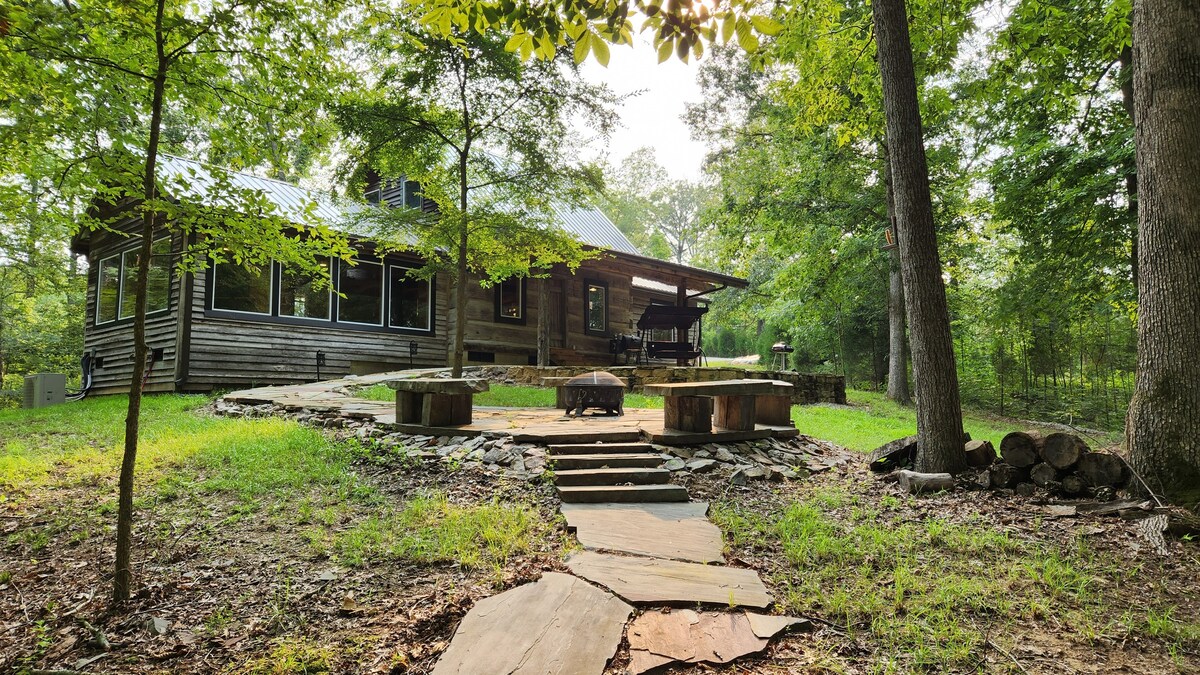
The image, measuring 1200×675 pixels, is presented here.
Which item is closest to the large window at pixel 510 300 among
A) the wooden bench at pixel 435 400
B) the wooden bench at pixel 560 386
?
the wooden bench at pixel 560 386

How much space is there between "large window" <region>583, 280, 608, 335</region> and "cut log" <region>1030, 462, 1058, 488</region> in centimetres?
1201

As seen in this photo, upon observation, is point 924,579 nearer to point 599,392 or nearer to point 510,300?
point 599,392

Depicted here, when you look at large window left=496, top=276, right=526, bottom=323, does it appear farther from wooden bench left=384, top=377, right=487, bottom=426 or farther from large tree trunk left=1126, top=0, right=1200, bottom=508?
large tree trunk left=1126, top=0, right=1200, bottom=508

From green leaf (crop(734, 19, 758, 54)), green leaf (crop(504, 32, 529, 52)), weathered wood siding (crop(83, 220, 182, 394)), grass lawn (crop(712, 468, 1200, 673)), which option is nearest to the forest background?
weathered wood siding (crop(83, 220, 182, 394))

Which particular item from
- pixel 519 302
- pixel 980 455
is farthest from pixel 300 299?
pixel 980 455

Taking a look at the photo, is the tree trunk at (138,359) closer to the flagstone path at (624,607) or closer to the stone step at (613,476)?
the flagstone path at (624,607)

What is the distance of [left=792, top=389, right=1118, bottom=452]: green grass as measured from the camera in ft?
23.4

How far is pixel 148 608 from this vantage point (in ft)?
7.97

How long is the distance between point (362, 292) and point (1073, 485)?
12.3 m

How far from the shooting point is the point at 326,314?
11.6 meters

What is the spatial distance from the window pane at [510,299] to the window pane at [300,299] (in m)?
4.14

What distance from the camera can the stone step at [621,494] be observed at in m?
3.95

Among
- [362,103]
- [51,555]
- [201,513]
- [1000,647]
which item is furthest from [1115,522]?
[362,103]

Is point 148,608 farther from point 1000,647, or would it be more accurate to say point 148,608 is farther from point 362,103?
point 362,103
